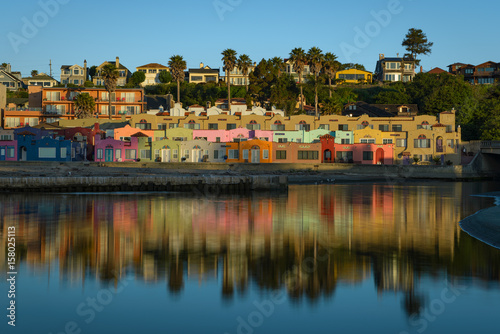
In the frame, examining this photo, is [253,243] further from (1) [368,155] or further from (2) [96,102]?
(2) [96,102]

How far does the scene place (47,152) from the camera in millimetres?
91500

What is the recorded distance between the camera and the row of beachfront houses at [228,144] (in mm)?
92250

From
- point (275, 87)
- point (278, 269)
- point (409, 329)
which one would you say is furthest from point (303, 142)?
point (409, 329)

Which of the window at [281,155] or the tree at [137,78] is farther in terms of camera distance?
the tree at [137,78]

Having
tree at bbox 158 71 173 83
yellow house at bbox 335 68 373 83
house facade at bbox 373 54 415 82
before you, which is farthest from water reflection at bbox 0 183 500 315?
yellow house at bbox 335 68 373 83

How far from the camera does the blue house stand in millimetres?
91188

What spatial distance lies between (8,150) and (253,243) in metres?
74.7

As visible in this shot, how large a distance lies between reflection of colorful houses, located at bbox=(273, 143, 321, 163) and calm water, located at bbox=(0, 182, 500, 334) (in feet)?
176

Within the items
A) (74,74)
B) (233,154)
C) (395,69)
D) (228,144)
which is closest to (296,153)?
(233,154)

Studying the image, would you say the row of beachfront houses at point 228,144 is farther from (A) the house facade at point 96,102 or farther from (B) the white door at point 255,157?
(A) the house facade at point 96,102

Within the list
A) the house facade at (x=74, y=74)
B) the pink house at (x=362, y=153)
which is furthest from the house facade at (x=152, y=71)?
the pink house at (x=362, y=153)

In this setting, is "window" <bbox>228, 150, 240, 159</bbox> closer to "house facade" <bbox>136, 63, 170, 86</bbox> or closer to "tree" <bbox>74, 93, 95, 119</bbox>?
"tree" <bbox>74, 93, 95, 119</bbox>

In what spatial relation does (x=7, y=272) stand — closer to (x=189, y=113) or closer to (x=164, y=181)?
(x=164, y=181)

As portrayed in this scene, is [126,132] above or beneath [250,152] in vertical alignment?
above
